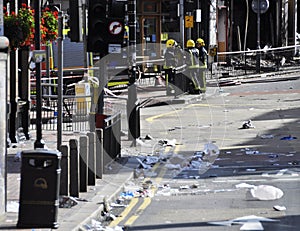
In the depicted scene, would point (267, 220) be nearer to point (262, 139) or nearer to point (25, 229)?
point (25, 229)

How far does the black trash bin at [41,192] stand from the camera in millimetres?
10305

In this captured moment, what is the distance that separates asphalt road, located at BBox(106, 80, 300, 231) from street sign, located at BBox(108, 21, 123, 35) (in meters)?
2.65

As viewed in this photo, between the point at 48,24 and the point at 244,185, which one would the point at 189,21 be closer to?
Result: the point at 48,24

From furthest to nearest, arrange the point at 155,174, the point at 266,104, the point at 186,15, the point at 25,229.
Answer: the point at 186,15 → the point at 266,104 → the point at 155,174 → the point at 25,229

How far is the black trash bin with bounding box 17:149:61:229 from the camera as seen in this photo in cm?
1030

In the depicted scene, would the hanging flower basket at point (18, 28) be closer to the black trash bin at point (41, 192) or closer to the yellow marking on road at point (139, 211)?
the yellow marking on road at point (139, 211)

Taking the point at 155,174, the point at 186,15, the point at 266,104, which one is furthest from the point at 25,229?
the point at 186,15

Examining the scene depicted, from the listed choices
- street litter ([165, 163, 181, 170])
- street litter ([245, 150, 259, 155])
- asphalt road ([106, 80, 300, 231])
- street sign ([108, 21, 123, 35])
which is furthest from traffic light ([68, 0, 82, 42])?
street litter ([245, 150, 259, 155])

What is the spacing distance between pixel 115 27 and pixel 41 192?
638 cm

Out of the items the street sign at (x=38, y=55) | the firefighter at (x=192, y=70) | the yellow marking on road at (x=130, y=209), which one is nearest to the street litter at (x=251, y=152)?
the yellow marking on road at (x=130, y=209)

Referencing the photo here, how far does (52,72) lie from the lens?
105ft

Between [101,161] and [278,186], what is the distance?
2.99 meters

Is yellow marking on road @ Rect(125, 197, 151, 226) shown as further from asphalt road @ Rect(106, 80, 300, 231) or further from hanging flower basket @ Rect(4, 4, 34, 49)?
hanging flower basket @ Rect(4, 4, 34, 49)

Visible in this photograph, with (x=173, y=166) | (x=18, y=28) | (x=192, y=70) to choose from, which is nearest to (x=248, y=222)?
(x=173, y=166)
